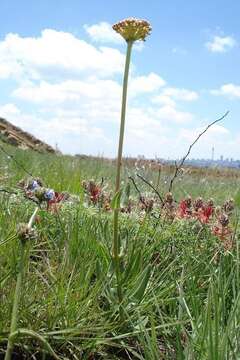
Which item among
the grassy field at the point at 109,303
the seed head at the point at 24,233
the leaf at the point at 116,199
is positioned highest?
the leaf at the point at 116,199

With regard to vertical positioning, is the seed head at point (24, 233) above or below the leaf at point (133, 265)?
above

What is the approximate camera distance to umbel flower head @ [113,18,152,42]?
209 cm

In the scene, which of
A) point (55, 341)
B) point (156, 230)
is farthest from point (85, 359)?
point (156, 230)

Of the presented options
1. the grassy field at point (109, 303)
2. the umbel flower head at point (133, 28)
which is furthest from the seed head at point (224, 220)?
the umbel flower head at point (133, 28)

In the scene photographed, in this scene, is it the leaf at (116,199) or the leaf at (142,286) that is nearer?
the leaf at (116,199)

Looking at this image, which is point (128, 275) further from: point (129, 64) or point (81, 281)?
point (129, 64)

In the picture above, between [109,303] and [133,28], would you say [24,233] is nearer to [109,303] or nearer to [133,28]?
[133,28]

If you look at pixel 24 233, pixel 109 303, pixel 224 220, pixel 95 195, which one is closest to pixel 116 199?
pixel 109 303

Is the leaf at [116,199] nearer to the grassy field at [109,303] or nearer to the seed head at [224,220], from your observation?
the grassy field at [109,303]

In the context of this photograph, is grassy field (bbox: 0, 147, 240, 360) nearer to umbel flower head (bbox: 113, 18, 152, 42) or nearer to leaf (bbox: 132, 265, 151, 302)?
leaf (bbox: 132, 265, 151, 302)

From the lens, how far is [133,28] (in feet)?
6.89

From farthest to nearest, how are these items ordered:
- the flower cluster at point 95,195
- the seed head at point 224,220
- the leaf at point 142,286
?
the flower cluster at point 95,195
the seed head at point 224,220
the leaf at point 142,286

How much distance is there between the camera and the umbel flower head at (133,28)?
2.09m

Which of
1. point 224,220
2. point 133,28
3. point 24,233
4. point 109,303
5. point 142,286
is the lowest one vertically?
point 109,303
